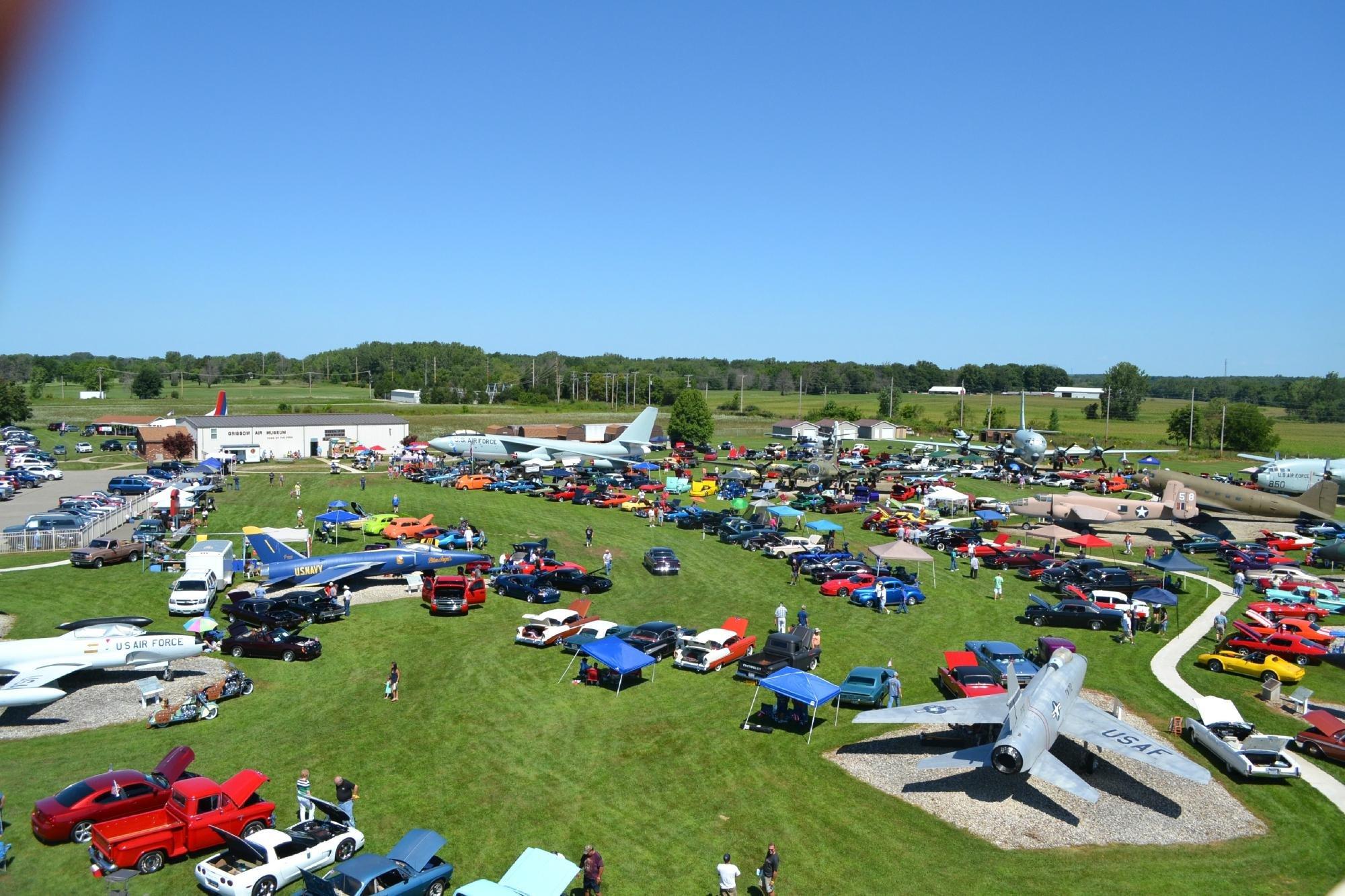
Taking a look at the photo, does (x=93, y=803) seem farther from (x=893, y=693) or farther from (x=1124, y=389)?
(x=1124, y=389)

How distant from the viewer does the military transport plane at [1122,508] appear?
52.6 meters

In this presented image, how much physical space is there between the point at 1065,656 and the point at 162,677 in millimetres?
24693

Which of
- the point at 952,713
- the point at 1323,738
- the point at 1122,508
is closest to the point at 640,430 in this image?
the point at 1122,508

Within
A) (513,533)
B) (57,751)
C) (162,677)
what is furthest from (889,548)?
(57,751)

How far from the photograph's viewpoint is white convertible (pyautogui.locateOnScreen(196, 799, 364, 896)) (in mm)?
14500

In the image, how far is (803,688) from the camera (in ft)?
73.5

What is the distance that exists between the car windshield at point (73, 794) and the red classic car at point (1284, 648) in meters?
31.9

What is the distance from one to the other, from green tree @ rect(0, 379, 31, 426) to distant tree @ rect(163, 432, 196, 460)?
3697cm

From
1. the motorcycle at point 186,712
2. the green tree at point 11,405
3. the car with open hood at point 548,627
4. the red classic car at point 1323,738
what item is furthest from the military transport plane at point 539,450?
the green tree at point 11,405

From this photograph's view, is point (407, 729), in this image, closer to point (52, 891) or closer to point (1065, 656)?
point (52, 891)

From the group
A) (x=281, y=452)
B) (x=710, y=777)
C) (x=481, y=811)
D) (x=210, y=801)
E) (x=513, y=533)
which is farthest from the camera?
(x=281, y=452)

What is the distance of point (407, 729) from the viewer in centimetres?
2222

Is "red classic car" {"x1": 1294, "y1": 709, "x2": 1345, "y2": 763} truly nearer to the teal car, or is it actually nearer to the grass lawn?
the grass lawn

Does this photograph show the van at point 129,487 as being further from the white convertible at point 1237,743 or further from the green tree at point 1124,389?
the green tree at point 1124,389
